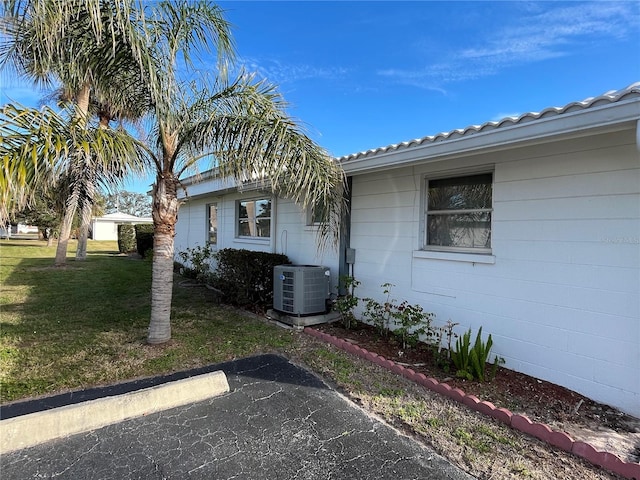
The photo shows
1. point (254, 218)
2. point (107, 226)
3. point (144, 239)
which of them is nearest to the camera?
point (254, 218)

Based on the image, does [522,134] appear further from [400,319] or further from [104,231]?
[104,231]

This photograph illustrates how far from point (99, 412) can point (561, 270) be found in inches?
183

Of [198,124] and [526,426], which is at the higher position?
[198,124]

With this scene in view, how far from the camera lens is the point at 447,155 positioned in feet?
14.0

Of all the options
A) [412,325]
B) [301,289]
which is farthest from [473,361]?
[301,289]

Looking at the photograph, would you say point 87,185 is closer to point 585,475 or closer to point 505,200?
point 505,200

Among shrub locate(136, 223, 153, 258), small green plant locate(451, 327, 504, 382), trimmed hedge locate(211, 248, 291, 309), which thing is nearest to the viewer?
small green plant locate(451, 327, 504, 382)

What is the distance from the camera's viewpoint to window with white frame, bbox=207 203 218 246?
12.2 metres

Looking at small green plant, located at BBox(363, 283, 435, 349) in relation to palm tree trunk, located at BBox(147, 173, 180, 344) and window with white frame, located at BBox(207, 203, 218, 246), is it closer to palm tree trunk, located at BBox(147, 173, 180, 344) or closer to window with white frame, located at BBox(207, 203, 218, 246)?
palm tree trunk, located at BBox(147, 173, 180, 344)

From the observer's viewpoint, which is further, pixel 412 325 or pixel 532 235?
pixel 412 325

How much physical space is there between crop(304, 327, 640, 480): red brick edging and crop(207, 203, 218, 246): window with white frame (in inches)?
345

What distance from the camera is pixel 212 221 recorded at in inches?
489

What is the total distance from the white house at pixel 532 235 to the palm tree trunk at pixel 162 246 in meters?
2.71

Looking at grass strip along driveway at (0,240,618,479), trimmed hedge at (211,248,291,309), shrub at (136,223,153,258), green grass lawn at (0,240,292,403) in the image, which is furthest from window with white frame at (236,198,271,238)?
shrub at (136,223,153,258)
